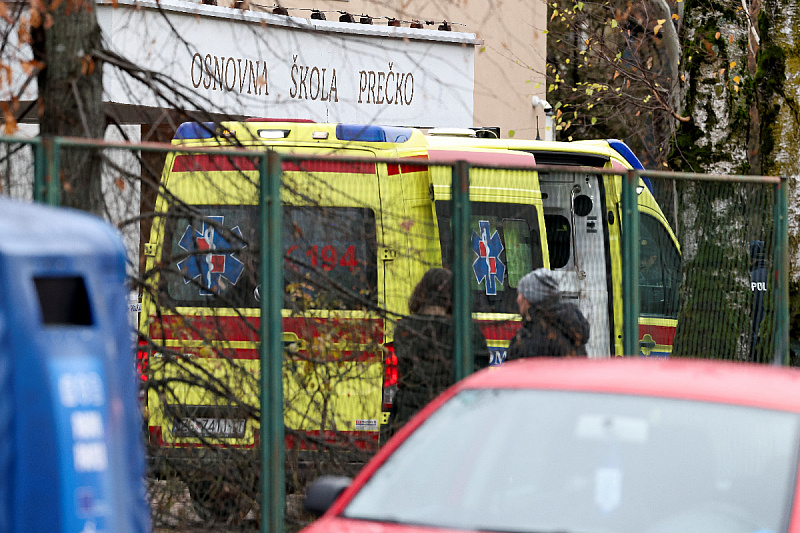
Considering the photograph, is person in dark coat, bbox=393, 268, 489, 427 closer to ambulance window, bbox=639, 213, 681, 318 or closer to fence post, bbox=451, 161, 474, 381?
fence post, bbox=451, 161, 474, 381

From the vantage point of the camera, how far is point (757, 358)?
27.9ft

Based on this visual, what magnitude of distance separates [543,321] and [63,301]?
14.7 ft

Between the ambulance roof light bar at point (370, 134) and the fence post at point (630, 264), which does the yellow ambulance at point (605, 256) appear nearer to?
the fence post at point (630, 264)

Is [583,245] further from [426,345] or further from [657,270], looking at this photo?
[426,345]

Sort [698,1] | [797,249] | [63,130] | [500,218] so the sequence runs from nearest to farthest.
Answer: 1. [63,130]
2. [500,218]
3. [797,249]
4. [698,1]

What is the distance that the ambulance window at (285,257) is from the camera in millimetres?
6348

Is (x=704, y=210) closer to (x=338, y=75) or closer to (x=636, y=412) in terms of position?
(x=636, y=412)

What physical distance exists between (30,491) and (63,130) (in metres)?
4.00

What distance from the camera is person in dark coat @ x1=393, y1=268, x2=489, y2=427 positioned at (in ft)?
22.4

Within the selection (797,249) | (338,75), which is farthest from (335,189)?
(338,75)

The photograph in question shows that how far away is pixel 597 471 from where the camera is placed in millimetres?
3959

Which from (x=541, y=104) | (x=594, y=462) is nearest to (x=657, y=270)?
(x=594, y=462)

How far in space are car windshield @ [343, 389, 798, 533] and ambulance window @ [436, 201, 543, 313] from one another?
2.92 metres

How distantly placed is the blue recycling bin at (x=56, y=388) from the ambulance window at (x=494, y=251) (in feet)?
13.3
